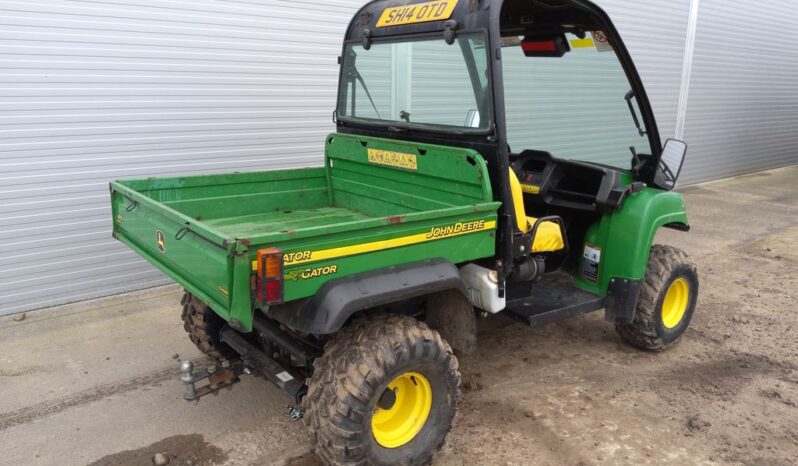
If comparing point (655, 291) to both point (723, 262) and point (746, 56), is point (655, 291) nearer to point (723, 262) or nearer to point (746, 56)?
point (723, 262)

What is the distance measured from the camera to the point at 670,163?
3846mm

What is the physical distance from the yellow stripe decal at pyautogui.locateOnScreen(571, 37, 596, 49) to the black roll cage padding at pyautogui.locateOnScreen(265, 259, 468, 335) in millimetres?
1950

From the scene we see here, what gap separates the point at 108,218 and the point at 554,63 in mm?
3727

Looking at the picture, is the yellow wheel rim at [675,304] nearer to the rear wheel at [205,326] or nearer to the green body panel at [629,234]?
the green body panel at [629,234]

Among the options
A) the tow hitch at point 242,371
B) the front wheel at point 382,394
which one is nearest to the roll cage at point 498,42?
the front wheel at point 382,394

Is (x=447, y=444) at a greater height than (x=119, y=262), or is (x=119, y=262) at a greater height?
(x=119, y=262)

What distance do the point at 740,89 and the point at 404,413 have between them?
11.7 meters

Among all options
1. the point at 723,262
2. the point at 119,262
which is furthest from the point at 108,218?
the point at 723,262

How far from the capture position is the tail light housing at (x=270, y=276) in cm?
235

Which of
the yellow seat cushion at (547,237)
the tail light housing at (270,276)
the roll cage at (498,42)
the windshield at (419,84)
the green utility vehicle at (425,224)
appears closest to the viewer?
the tail light housing at (270,276)

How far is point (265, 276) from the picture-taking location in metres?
2.36

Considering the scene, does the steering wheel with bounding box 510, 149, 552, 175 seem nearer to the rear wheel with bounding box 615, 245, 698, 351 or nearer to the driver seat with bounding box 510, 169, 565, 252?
the driver seat with bounding box 510, 169, 565, 252

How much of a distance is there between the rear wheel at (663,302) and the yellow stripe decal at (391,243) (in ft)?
4.90

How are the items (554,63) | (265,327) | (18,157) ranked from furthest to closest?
(18,157)
(554,63)
(265,327)
